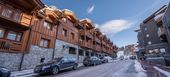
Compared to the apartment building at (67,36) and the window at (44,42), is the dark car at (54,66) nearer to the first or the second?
the window at (44,42)

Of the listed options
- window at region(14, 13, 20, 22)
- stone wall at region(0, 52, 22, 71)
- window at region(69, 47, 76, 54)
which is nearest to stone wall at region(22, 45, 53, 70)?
stone wall at region(0, 52, 22, 71)

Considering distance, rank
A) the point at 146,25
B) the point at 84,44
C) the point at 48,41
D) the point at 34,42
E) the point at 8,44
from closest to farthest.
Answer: the point at 8,44, the point at 34,42, the point at 48,41, the point at 84,44, the point at 146,25

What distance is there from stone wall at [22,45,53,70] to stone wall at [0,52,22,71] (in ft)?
2.85

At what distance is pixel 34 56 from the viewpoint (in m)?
16.7

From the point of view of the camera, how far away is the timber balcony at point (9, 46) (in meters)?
12.9

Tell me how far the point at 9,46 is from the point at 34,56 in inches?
148

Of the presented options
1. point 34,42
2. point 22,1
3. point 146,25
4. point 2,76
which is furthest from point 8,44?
point 146,25

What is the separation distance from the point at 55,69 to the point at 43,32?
8065 mm

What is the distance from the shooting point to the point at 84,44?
30.9 m

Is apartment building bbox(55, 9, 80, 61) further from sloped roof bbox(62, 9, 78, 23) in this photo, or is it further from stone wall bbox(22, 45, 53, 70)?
stone wall bbox(22, 45, 53, 70)

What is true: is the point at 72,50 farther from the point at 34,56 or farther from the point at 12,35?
the point at 12,35

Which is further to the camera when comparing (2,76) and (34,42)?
(34,42)

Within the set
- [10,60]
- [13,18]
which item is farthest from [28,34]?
[10,60]

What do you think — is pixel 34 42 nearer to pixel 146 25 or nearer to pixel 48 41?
pixel 48 41
